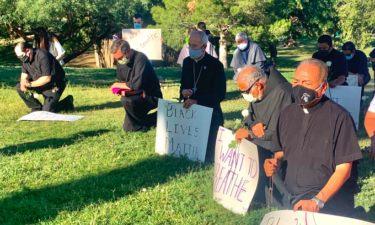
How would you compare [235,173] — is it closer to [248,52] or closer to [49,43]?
[248,52]

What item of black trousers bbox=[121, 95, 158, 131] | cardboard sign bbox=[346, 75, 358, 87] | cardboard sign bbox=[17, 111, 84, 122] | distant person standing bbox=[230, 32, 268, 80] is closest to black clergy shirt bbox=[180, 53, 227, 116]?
black trousers bbox=[121, 95, 158, 131]

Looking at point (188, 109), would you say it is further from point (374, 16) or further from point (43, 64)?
point (374, 16)

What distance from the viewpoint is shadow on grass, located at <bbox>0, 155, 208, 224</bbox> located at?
5125 millimetres

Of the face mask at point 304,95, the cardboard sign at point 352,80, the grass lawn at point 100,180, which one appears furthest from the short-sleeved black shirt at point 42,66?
the face mask at point 304,95

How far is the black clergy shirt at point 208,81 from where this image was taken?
7305 millimetres

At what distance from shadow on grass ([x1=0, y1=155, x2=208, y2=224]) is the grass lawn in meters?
0.01

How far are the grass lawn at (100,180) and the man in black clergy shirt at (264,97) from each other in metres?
0.78

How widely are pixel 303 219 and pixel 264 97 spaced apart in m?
2.20

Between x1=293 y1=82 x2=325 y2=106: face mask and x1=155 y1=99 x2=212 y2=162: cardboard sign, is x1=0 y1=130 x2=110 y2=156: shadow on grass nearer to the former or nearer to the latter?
x1=155 y1=99 x2=212 y2=162: cardboard sign


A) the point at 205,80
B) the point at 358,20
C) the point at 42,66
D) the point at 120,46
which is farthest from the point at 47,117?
the point at 358,20

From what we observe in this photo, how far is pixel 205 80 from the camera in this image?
7.39m

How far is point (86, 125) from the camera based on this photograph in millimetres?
9570

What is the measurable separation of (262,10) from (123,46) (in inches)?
690

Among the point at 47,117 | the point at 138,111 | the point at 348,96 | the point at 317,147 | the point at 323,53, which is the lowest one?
the point at 47,117
